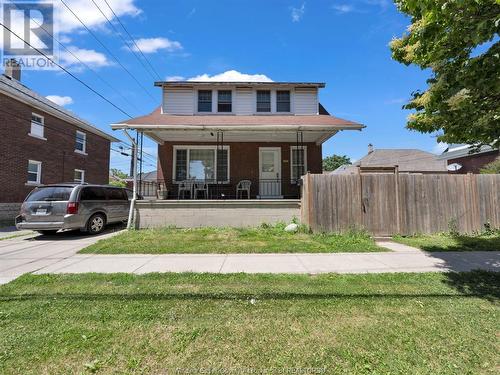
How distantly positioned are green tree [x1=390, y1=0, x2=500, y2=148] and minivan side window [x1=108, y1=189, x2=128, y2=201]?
1054cm

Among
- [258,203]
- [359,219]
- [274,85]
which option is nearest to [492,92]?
[359,219]

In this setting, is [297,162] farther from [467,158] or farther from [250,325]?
[467,158]

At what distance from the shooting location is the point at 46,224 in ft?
29.2

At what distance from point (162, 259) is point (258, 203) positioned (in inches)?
192

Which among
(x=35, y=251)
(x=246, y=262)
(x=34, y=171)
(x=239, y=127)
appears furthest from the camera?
Answer: (x=34, y=171)

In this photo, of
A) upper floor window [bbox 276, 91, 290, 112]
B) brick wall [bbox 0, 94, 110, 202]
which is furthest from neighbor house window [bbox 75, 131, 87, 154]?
upper floor window [bbox 276, 91, 290, 112]

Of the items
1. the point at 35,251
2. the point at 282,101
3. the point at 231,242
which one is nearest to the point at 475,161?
the point at 282,101

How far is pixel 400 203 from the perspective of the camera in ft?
29.7

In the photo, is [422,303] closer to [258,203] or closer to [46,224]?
[258,203]

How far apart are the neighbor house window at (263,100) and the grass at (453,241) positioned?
28.6 ft

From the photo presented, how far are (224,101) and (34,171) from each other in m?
12.3

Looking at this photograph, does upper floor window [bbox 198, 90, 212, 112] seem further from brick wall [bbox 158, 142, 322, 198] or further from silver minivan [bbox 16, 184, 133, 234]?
silver minivan [bbox 16, 184, 133, 234]

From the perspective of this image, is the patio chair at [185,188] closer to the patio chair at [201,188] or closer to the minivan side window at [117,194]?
the patio chair at [201,188]

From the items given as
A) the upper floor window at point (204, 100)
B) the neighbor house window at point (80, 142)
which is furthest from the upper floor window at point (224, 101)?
the neighbor house window at point (80, 142)
